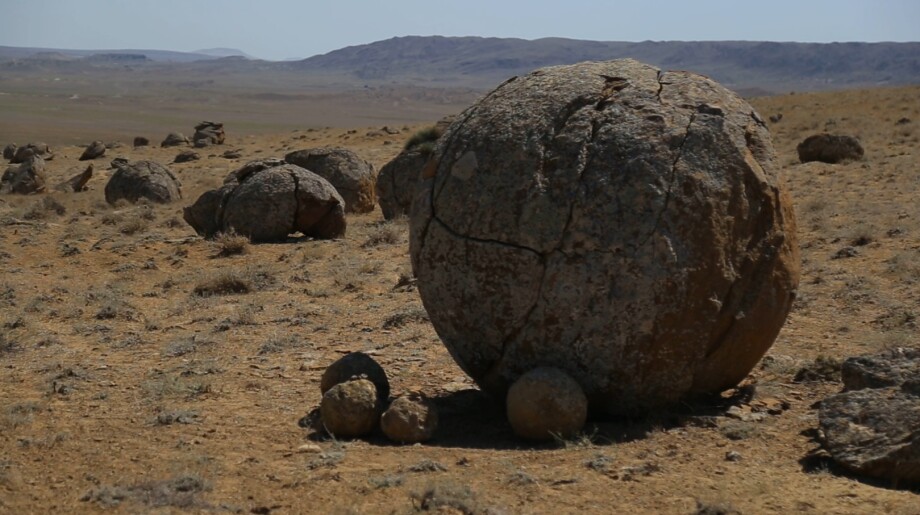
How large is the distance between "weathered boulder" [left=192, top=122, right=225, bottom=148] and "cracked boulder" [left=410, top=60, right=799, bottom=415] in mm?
28553

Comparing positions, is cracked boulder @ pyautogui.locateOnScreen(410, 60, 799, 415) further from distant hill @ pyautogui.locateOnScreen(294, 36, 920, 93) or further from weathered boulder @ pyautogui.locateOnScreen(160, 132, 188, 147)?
distant hill @ pyautogui.locateOnScreen(294, 36, 920, 93)

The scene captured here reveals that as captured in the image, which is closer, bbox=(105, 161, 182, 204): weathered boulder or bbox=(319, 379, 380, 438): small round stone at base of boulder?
bbox=(319, 379, 380, 438): small round stone at base of boulder

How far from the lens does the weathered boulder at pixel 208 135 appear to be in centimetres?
3378

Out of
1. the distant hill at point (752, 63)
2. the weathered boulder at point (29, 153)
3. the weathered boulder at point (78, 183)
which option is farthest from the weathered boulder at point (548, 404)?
the distant hill at point (752, 63)

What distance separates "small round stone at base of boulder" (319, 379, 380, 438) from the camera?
618cm

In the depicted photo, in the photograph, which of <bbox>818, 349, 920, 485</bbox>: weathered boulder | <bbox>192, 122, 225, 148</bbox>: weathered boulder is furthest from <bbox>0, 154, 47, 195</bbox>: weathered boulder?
<bbox>818, 349, 920, 485</bbox>: weathered boulder

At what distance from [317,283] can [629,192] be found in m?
6.38

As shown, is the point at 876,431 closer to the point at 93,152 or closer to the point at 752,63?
the point at 93,152

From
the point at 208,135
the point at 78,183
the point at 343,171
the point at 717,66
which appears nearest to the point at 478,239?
the point at 343,171

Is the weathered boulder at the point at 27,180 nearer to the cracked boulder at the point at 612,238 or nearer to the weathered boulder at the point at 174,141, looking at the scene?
the weathered boulder at the point at 174,141

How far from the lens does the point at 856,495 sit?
5094mm

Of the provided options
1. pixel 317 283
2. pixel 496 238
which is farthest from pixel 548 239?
pixel 317 283

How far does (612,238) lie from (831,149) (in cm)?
1683

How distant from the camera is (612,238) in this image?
5922 millimetres
